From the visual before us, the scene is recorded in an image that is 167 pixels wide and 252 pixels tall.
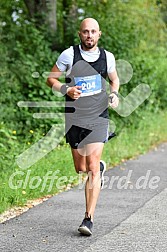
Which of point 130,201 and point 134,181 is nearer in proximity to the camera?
point 130,201

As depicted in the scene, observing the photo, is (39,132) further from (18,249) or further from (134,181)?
(18,249)

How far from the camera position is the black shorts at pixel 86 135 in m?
6.94

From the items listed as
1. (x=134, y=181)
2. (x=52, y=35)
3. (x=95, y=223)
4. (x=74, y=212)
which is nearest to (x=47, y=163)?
(x=134, y=181)

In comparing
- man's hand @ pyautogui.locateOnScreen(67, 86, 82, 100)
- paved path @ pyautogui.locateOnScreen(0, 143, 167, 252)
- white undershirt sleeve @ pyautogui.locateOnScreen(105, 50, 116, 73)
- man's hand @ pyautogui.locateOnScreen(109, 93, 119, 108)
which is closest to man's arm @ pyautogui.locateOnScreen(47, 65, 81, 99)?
man's hand @ pyautogui.locateOnScreen(67, 86, 82, 100)

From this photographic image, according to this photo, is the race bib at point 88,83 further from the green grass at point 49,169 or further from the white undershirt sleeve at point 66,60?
the green grass at point 49,169

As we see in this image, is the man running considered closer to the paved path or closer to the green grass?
the paved path

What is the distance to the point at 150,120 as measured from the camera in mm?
15594

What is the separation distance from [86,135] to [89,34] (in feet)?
3.23

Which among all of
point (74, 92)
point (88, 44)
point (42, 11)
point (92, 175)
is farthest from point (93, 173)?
point (42, 11)

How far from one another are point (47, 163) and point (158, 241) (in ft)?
12.3

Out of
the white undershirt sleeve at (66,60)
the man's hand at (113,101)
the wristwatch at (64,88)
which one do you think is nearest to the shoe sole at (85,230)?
the man's hand at (113,101)

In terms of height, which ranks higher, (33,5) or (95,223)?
(33,5)

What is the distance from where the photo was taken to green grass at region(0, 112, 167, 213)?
8.40m

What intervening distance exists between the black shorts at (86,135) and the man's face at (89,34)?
2.59 feet
